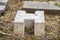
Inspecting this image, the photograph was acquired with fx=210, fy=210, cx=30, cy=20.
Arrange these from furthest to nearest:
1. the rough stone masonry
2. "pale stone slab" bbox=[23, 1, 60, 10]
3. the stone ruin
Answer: "pale stone slab" bbox=[23, 1, 60, 10], the stone ruin, the rough stone masonry

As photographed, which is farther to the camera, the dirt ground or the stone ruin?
the stone ruin

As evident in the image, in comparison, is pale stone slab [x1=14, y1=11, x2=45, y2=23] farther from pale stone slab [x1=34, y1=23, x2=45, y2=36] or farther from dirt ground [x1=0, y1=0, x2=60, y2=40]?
dirt ground [x1=0, y1=0, x2=60, y2=40]

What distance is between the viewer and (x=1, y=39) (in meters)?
3.68

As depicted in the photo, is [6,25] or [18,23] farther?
[6,25]

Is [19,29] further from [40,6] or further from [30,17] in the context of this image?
[40,6]

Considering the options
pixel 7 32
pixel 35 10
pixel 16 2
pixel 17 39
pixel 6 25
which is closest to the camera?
pixel 17 39

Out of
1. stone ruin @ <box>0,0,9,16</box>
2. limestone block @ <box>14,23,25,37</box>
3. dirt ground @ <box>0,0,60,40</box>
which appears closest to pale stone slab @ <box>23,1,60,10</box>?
dirt ground @ <box>0,0,60,40</box>

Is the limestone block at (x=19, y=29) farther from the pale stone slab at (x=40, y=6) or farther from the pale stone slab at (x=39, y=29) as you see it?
the pale stone slab at (x=40, y=6)

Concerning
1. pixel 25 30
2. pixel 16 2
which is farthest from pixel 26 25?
pixel 16 2

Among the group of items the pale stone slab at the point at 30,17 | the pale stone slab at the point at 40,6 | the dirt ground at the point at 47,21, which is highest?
the pale stone slab at the point at 40,6

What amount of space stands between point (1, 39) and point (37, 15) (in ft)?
2.75

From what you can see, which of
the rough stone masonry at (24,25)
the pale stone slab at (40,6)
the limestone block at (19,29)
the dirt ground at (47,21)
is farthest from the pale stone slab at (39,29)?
the pale stone slab at (40,6)

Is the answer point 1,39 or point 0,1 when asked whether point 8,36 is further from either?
point 0,1

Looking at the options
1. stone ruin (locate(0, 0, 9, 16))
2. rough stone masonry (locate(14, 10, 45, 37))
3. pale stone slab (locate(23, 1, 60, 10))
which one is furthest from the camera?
pale stone slab (locate(23, 1, 60, 10))
